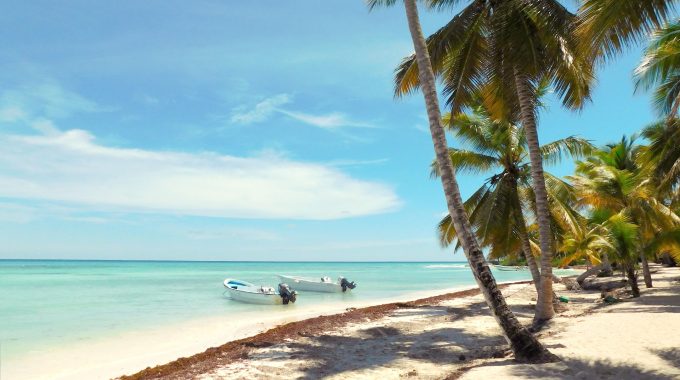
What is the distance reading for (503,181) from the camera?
16.7m

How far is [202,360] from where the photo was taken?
10109 mm

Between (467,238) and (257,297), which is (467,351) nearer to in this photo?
(467,238)

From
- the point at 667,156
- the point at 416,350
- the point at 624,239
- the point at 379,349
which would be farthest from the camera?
the point at 624,239

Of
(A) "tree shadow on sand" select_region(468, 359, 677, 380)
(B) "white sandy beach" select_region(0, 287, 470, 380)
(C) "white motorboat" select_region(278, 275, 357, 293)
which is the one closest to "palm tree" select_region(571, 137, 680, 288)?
(A) "tree shadow on sand" select_region(468, 359, 677, 380)

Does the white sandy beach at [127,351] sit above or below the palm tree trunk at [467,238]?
below

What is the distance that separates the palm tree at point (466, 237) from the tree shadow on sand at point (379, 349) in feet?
A: 4.42

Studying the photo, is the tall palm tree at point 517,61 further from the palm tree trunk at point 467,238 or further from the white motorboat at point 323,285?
the white motorboat at point 323,285

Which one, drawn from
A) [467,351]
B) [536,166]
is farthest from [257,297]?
[536,166]

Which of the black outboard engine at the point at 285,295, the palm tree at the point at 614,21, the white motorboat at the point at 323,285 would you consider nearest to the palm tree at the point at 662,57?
the palm tree at the point at 614,21

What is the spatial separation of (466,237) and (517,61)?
212 inches

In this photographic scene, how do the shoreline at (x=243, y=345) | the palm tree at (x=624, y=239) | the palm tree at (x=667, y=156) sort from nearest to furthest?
the shoreline at (x=243, y=345) → the palm tree at (x=667, y=156) → the palm tree at (x=624, y=239)

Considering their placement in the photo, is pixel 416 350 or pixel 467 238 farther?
pixel 416 350

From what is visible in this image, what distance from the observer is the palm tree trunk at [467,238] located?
334 inches

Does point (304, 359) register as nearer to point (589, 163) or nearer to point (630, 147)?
point (589, 163)
